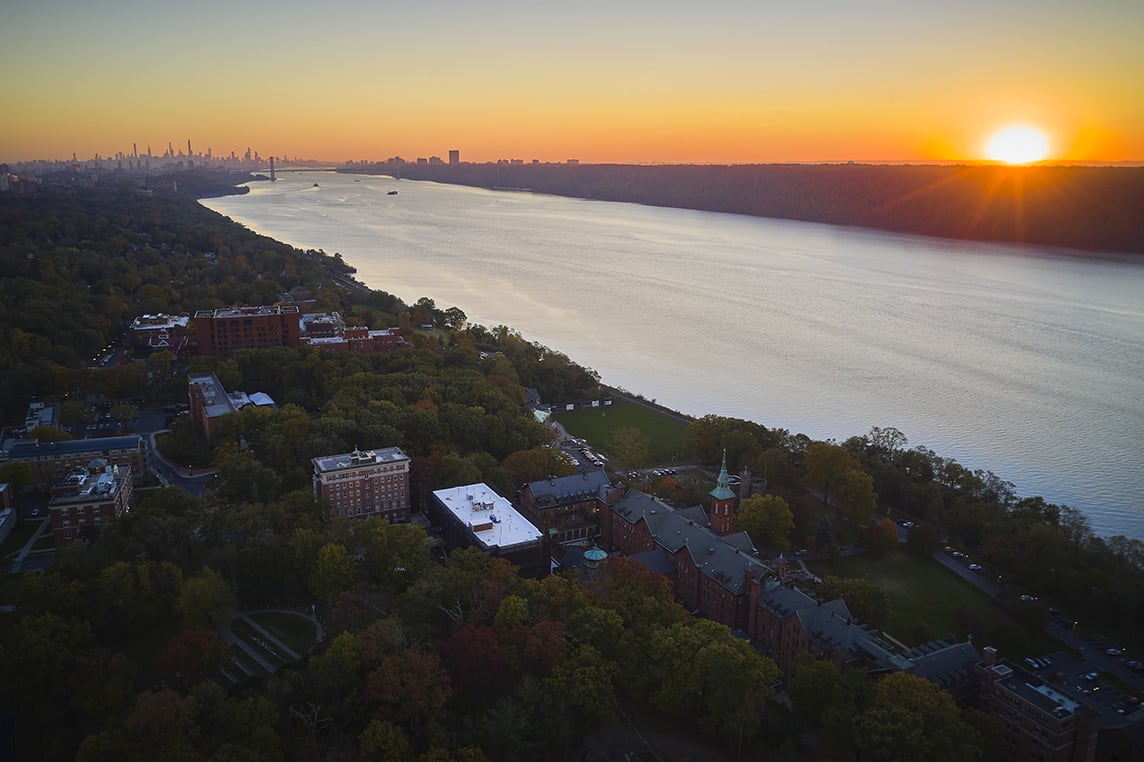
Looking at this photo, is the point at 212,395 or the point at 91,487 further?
the point at 212,395

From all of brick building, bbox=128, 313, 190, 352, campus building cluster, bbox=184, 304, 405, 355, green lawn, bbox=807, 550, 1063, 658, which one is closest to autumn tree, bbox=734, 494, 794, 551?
green lawn, bbox=807, 550, 1063, 658

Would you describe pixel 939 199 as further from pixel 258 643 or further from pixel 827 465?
pixel 258 643

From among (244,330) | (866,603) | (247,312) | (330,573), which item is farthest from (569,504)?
(247,312)

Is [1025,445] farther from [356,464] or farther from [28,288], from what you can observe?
[28,288]

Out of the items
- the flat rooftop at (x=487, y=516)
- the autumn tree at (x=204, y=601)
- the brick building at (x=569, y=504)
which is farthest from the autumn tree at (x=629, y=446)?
the autumn tree at (x=204, y=601)

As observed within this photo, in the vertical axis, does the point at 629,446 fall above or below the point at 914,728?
above

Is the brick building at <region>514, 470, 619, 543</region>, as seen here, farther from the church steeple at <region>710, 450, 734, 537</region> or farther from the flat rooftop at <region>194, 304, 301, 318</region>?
the flat rooftop at <region>194, 304, 301, 318</region>

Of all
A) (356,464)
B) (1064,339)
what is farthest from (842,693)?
(1064,339)
